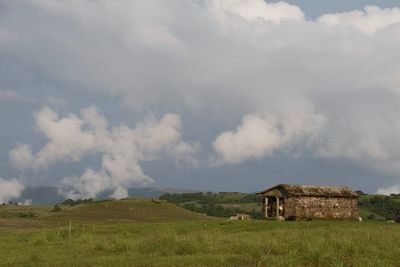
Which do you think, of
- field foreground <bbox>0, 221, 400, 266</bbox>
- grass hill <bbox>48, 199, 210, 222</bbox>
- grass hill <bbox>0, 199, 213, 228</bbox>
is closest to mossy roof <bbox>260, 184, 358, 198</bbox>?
grass hill <bbox>0, 199, 213, 228</bbox>

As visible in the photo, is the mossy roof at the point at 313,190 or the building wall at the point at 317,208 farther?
the mossy roof at the point at 313,190

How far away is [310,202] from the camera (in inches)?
2579

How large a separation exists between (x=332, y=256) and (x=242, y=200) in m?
167

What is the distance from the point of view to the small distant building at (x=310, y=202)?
6519 cm

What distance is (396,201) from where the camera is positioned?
13988cm

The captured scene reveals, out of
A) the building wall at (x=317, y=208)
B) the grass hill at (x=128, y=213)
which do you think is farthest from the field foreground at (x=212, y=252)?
the grass hill at (x=128, y=213)

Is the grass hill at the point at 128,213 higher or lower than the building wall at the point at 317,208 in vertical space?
lower

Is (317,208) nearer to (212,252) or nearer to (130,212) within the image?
(130,212)

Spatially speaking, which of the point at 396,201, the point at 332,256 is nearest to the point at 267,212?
the point at 332,256

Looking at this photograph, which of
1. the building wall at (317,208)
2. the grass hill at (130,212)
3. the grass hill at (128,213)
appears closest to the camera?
the building wall at (317,208)

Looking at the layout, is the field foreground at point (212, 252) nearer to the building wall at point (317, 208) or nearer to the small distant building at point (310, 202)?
the building wall at point (317, 208)

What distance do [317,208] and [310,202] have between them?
1.18 m

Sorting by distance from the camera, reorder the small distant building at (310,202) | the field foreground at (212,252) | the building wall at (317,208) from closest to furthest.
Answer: the field foreground at (212,252) → the building wall at (317,208) → the small distant building at (310,202)

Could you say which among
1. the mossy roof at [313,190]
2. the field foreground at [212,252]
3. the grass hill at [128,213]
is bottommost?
the grass hill at [128,213]
